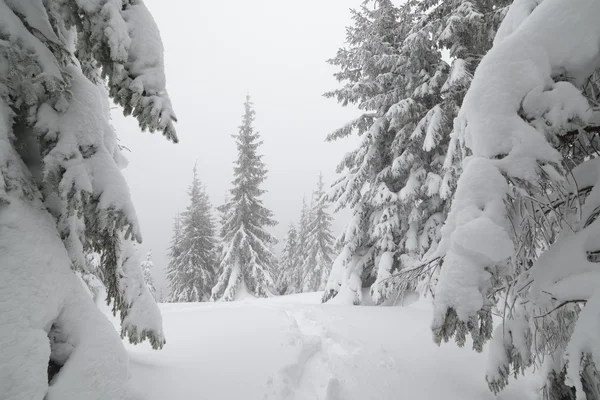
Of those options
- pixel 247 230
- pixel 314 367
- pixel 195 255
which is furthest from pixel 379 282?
pixel 195 255

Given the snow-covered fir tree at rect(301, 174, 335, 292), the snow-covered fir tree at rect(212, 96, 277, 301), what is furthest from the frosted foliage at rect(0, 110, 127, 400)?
the snow-covered fir tree at rect(301, 174, 335, 292)

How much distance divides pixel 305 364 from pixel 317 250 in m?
25.4

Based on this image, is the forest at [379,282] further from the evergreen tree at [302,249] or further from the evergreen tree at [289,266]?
the evergreen tree at [289,266]

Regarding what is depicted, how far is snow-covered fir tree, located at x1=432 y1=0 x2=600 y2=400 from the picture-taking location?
1.94 m

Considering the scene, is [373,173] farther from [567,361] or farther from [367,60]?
[567,361]

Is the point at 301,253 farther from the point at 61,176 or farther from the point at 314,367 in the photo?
the point at 61,176

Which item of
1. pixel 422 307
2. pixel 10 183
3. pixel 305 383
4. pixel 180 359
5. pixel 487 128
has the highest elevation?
pixel 487 128

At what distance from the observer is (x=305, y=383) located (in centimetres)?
441

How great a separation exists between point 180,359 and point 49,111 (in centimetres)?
355

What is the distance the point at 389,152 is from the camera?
10.9 m

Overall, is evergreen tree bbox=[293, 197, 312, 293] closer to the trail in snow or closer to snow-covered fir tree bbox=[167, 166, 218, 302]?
snow-covered fir tree bbox=[167, 166, 218, 302]

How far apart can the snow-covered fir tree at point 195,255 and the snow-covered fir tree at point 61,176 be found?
74.7ft

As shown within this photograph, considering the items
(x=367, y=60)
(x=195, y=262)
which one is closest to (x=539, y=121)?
(x=367, y=60)

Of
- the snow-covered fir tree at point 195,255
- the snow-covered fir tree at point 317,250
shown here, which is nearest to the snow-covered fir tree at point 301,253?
the snow-covered fir tree at point 317,250
